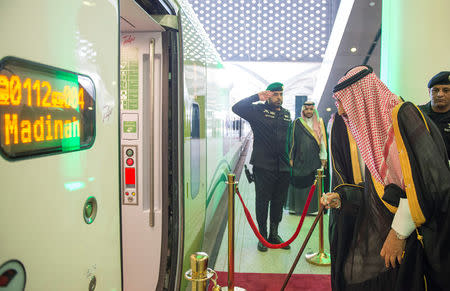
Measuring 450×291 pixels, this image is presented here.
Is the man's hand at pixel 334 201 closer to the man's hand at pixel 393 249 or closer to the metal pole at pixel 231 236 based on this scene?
the man's hand at pixel 393 249

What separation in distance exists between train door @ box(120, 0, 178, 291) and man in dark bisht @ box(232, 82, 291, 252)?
5.93ft

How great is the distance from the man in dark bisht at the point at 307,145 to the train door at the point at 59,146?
4101 mm

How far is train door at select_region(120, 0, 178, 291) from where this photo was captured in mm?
2291

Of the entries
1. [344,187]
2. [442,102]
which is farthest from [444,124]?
[344,187]

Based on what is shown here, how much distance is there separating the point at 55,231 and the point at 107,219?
0.32 metres

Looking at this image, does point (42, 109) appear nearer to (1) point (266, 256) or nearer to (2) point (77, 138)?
(2) point (77, 138)

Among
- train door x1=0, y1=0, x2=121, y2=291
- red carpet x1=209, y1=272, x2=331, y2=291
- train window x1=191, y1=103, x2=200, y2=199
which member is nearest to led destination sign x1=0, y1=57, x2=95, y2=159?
train door x1=0, y1=0, x2=121, y2=291

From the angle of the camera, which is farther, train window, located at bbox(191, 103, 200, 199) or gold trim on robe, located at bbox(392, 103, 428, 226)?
train window, located at bbox(191, 103, 200, 199)

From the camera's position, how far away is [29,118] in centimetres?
84

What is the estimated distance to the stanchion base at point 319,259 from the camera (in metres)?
3.85

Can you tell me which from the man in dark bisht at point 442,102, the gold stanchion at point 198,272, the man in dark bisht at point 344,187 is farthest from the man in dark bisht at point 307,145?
the gold stanchion at point 198,272

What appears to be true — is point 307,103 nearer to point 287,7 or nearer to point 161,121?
point 161,121

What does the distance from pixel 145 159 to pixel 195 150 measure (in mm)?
531

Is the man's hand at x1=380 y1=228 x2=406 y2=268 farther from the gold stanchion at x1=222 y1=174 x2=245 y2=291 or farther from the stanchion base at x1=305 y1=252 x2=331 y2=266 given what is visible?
the stanchion base at x1=305 y1=252 x2=331 y2=266
